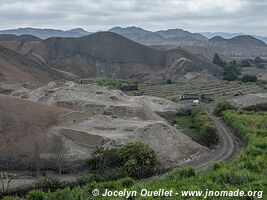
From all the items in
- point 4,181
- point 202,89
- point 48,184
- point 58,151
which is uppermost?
point 58,151

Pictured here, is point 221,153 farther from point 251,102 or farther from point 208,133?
point 251,102

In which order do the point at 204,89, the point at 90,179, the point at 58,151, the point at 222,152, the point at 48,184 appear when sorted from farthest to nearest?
the point at 204,89
the point at 222,152
the point at 58,151
the point at 90,179
the point at 48,184

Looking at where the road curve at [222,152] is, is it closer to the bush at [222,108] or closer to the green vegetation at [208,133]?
the green vegetation at [208,133]

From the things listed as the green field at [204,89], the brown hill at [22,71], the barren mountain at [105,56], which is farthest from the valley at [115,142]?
the barren mountain at [105,56]

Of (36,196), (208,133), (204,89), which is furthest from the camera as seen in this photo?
(204,89)

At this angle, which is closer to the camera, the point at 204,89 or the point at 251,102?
the point at 251,102

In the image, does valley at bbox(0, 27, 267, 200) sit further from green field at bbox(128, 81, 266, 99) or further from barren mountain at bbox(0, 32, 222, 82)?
barren mountain at bbox(0, 32, 222, 82)

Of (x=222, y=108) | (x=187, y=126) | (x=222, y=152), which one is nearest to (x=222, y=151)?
(x=222, y=152)
